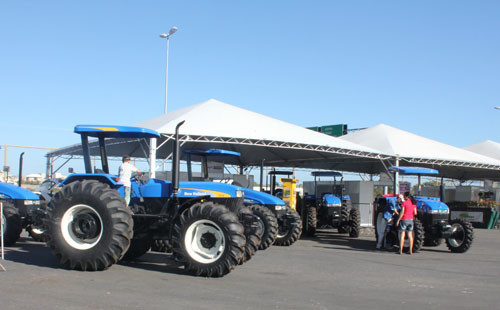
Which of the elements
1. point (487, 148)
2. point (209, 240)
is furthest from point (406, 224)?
point (487, 148)

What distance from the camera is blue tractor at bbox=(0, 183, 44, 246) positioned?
9891 millimetres

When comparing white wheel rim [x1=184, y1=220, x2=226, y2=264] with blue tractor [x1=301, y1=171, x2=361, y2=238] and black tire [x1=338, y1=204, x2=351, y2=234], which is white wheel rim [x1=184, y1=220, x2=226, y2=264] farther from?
black tire [x1=338, y1=204, x2=351, y2=234]

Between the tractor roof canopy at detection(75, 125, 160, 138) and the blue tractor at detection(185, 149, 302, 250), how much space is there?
3.51m

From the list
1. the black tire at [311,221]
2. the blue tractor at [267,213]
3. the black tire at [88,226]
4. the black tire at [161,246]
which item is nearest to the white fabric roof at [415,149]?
the black tire at [311,221]

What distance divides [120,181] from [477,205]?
77.8ft

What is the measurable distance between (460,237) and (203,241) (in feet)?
26.9

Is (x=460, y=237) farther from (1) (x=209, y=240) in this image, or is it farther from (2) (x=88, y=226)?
(2) (x=88, y=226)

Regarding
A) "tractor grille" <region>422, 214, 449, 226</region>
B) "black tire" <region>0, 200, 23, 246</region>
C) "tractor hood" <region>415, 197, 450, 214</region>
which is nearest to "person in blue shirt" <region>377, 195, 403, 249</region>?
"tractor hood" <region>415, 197, 450, 214</region>

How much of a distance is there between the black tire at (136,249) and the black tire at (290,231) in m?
4.96

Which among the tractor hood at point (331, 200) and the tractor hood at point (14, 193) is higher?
the tractor hood at point (14, 193)

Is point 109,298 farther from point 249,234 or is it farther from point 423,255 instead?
point 423,255

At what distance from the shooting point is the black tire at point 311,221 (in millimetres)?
15422

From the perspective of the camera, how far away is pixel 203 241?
737 cm

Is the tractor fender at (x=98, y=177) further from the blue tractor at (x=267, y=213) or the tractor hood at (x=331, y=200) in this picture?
the tractor hood at (x=331, y=200)
